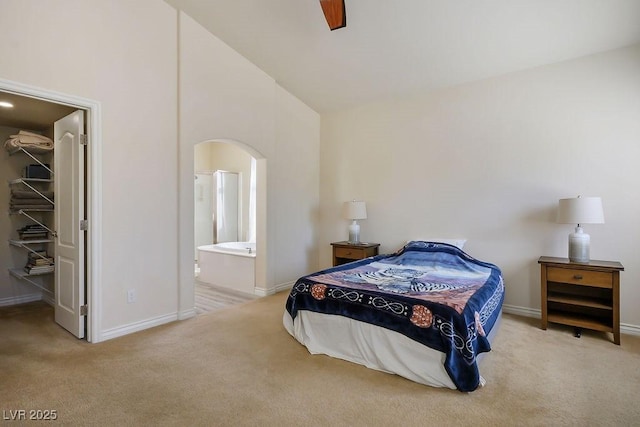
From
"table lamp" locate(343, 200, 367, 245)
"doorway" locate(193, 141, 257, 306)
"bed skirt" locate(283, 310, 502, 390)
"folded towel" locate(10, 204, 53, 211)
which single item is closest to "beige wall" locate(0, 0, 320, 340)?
"bed skirt" locate(283, 310, 502, 390)

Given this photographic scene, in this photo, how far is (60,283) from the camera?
126 inches

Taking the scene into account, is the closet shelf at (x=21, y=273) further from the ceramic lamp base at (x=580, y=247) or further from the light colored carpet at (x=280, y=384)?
the ceramic lamp base at (x=580, y=247)

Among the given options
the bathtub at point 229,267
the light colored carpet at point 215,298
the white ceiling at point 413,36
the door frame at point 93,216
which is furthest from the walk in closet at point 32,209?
the white ceiling at point 413,36

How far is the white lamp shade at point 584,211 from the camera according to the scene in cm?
296

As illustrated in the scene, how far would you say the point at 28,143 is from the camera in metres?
3.63

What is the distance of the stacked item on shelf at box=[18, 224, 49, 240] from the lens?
3887 mm

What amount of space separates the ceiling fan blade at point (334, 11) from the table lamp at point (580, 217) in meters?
2.58

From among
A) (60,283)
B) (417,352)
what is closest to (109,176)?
(60,283)

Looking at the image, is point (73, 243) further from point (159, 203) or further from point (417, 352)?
point (417, 352)

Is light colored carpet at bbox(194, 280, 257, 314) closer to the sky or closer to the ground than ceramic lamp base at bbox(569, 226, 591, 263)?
closer to the ground

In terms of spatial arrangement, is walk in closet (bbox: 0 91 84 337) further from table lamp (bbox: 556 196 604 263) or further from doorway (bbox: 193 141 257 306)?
table lamp (bbox: 556 196 604 263)

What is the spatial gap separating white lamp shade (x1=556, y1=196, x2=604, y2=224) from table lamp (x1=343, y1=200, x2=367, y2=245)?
225cm

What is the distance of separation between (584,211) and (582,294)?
90cm

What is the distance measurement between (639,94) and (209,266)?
5469mm
